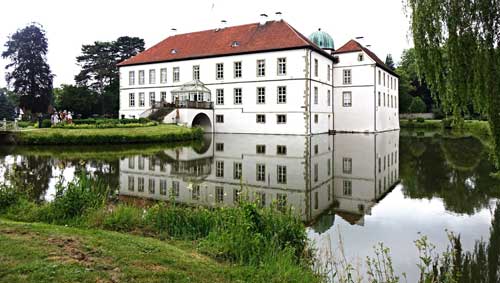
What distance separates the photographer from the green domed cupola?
42.8 meters

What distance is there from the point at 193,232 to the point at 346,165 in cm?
998

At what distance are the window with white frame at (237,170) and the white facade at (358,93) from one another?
23.9 m

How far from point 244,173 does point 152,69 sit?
97.0 ft

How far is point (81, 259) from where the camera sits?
13.7ft

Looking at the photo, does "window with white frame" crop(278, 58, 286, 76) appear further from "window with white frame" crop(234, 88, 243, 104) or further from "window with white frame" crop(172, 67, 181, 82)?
"window with white frame" crop(172, 67, 181, 82)

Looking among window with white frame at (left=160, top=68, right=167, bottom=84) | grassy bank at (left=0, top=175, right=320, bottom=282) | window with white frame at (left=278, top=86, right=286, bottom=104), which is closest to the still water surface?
grassy bank at (left=0, top=175, right=320, bottom=282)

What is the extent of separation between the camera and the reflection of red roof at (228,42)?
107 feet

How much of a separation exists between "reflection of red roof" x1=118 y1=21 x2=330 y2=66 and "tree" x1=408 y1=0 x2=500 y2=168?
80.6ft

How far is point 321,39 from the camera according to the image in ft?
141

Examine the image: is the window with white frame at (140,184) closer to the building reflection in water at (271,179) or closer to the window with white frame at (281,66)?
the building reflection in water at (271,179)

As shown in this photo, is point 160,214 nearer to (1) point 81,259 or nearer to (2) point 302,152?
Result: (1) point 81,259

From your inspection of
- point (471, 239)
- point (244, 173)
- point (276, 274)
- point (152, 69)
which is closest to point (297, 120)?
point (152, 69)

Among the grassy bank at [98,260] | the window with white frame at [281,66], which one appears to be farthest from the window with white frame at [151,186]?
the window with white frame at [281,66]

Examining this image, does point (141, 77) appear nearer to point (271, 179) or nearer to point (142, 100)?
point (142, 100)
